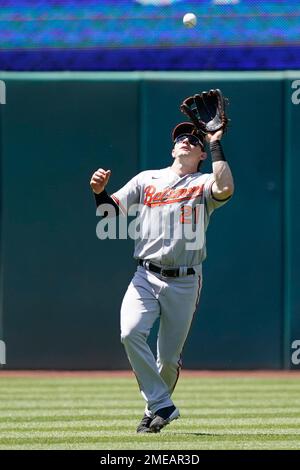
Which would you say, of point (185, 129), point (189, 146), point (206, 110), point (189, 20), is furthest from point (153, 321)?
point (189, 20)

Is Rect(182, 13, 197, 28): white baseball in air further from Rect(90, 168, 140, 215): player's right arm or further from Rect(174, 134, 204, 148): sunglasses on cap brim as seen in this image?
Rect(90, 168, 140, 215): player's right arm

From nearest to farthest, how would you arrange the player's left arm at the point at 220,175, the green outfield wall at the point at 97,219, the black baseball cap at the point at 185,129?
1. the player's left arm at the point at 220,175
2. the black baseball cap at the point at 185,129
3. the green outfield wall at the point at 97,219

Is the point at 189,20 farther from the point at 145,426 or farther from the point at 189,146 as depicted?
the point at 145,426

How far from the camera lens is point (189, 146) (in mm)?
6969

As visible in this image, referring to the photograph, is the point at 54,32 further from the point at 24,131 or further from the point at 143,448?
the point at 143,448

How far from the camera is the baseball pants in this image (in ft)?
22.1

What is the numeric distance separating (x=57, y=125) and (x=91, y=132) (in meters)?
0.31

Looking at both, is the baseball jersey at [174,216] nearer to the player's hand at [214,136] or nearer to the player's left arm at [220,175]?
the player's left arm at [220,175]

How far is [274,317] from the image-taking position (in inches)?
431

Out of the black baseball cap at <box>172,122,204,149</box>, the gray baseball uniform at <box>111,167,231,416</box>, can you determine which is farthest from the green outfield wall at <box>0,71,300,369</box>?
the gray baseball uniform at <box>111,167,231,416</box>

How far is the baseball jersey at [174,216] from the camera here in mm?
6875

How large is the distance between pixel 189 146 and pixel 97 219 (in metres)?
4.06

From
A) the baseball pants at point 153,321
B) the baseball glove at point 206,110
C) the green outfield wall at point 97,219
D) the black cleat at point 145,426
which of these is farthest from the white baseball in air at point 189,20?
the black cleat at point 145,426
